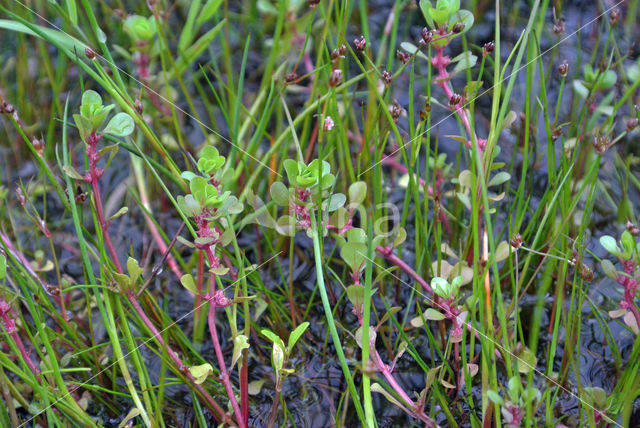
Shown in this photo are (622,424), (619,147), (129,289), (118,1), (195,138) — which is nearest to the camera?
(622,424)

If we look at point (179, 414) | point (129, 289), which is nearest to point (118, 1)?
point (129, 289)

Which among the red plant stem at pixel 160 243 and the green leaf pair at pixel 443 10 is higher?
the green leaf pair at pixel 443 10

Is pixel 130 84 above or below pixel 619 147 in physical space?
above

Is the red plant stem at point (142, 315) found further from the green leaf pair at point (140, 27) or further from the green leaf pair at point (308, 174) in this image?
the green leaf pair at point (140, 27)

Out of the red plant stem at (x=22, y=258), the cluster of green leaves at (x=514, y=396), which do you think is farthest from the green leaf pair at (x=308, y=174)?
the red plant stem at (x=22, y=258)

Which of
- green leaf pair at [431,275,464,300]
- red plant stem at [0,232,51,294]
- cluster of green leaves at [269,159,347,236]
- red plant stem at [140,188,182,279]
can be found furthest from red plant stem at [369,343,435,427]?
red plant stem at [0,232,51,294]

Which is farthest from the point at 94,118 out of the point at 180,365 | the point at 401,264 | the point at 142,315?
the point at 401,264

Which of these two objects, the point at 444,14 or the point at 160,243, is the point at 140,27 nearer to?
the point at 160,243

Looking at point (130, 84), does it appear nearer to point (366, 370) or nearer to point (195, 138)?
point (195, 138)

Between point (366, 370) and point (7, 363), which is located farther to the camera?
point (7, 363)
